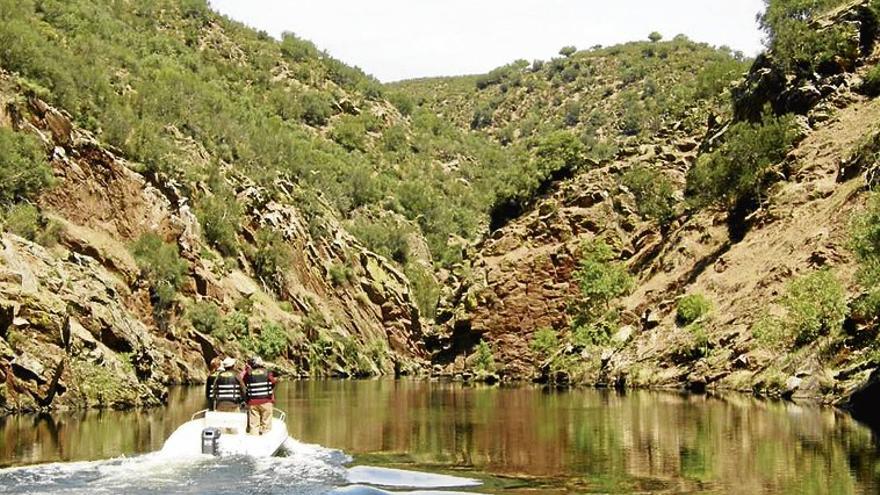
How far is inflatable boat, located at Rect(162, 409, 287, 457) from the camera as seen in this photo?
24.2 meters

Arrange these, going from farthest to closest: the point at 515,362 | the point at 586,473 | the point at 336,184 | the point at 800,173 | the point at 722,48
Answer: the point at 722,48 < the point at 336,184 < the point at 515,362 < the point at 800,173 < the point at 586,473

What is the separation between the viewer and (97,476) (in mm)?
20922

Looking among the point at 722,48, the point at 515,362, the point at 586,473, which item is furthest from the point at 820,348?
the point at 722,48

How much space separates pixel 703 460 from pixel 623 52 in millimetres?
177246

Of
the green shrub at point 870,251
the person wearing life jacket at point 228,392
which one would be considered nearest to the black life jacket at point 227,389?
the person wearing life jacket at point 228,392

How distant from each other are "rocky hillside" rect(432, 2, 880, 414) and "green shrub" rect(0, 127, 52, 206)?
38.9 meters

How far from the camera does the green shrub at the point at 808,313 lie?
48.6 meters

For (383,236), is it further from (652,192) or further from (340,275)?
(652,192)

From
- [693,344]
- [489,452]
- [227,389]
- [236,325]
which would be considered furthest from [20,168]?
[489,452]

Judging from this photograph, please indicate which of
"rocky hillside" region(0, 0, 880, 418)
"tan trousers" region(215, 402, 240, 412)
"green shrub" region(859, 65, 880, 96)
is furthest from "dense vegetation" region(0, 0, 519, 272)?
"tan trousers" region(215, 402, 240, 412)

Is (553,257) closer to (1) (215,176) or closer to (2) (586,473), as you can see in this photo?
(1) (215,176)

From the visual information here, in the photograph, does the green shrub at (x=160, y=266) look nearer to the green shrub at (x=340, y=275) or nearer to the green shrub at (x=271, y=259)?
the green shrub at (x=271, y=259)

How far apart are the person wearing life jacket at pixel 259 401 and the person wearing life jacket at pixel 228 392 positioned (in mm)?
513

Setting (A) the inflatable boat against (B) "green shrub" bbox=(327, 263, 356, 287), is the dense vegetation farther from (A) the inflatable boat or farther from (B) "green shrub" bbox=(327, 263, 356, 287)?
(A) the inflatable boat
